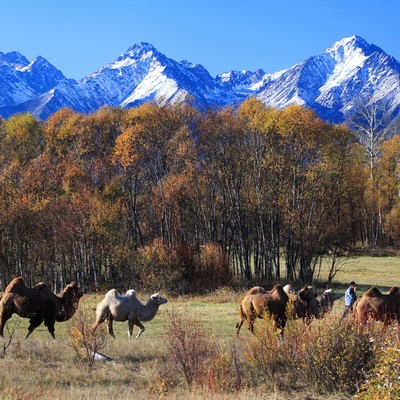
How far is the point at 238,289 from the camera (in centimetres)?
3522

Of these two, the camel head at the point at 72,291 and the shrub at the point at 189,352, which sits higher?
the camel head at the point at 72,291

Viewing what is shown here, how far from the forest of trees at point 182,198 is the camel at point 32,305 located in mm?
17100

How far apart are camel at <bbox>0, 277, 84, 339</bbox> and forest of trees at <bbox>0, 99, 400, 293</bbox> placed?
56.1 ft

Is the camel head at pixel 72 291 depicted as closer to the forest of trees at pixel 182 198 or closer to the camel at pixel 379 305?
the camel at pixel 379 305

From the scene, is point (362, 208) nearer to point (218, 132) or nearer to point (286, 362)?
point (218, 132)

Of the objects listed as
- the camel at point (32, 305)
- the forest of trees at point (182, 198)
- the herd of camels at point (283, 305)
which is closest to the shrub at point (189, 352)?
the herd of camels at point (283, 305)

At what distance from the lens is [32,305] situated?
632 inches

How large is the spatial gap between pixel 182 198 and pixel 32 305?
23130 millimetres

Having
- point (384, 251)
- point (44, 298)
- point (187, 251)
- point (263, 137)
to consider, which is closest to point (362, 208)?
point (384, 251)

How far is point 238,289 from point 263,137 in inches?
387

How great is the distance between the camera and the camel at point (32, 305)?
16047 mm

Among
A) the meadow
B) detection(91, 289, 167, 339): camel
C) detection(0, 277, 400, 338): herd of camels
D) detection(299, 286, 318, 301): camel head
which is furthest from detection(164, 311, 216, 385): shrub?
detection(299, 286, 318, 301): camel head

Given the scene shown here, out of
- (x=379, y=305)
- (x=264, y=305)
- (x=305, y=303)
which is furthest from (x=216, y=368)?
(x=305, y=303)

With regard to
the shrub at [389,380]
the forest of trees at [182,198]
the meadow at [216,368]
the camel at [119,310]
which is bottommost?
the meadow at [216,368]
